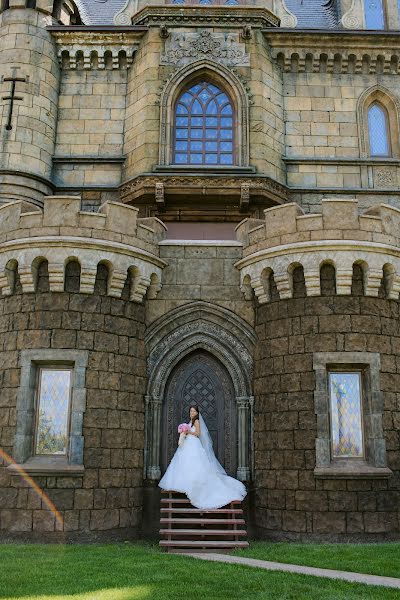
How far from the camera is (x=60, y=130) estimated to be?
16.2 meters

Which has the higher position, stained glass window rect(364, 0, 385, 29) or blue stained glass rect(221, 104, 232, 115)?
stained glass window rect(364, 0, 385, 29)

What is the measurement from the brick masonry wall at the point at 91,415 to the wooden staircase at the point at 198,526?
2.33ft

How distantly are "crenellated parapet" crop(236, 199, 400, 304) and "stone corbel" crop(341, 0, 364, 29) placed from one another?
25.9 feet

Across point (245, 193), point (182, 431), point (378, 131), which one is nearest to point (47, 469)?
point (182, 431)

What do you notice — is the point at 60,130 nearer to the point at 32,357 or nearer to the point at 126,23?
the point at 126,23

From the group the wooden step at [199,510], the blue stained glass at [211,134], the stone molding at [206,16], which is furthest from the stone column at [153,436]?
the stone molding at [206,16]

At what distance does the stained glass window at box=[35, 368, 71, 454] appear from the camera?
428 inches

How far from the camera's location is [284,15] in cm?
1748

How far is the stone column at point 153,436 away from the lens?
1138 cm

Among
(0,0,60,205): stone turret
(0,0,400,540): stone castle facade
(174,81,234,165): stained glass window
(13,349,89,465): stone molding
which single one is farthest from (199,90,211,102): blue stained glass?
(13,349,89,465): stone molding

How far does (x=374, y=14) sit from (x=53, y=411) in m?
14.1

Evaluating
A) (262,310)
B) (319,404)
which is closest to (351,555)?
(319,404)

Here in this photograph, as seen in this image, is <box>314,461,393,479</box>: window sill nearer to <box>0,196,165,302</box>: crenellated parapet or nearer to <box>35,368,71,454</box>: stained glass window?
<box>35,368,71,454</box>: stained glass window

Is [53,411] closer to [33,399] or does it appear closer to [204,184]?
[33,399]
